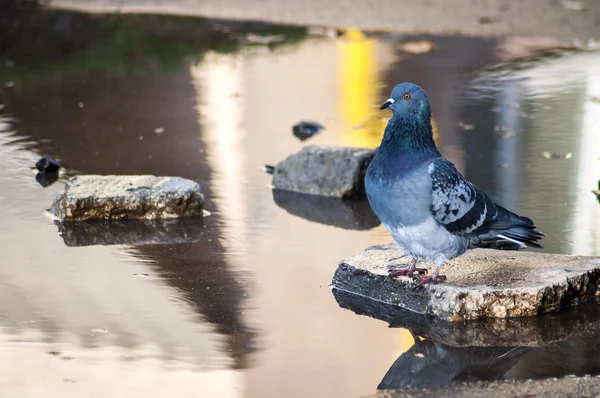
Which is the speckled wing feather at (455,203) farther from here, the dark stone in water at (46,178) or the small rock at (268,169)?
the dark stone in water at (46,178)

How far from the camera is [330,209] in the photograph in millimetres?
5602

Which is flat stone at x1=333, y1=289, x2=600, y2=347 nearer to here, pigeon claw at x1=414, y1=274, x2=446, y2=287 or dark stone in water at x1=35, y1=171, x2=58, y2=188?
pigeon claw at x1=414, y1=274, x2=446, y2=287

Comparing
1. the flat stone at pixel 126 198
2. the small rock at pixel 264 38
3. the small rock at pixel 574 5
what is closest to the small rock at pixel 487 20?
the small rock at pixel 574 5

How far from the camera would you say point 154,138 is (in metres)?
6.88

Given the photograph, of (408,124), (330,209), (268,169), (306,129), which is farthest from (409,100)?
(306,129)

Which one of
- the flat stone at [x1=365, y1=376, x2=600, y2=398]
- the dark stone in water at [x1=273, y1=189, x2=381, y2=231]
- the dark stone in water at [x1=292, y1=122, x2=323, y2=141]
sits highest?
the dark stone in water at [x1=292, y1=122, x2=323, y2=141]

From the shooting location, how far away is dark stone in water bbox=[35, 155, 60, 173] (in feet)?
20.0

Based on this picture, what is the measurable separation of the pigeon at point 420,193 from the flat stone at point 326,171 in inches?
66.7

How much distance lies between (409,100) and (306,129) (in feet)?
9.99

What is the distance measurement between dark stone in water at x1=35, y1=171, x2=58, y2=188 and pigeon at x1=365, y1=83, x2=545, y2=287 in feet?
8.58

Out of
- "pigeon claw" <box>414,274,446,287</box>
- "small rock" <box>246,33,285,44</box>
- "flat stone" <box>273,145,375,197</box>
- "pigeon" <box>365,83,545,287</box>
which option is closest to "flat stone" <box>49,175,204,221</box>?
"flat stone" <box>273,145,375,197</box>

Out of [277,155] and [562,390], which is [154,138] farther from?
[562,390]

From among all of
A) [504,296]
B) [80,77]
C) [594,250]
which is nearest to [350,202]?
[594,250]

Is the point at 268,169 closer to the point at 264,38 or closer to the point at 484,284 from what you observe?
the point at 484,284
